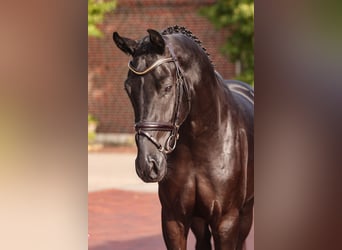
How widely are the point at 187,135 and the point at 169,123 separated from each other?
1.16 feet

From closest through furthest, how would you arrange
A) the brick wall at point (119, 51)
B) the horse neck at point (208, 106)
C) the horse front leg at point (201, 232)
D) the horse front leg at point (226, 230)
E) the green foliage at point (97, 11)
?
the horse neck at point (208, 106), the horse front leg at point (226, 230), the horse front leg at point (201, 232), the green foliage at point (97, 11), the brick wall at point (119, 51)

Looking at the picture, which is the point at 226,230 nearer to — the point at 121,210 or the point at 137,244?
the point at 137,244

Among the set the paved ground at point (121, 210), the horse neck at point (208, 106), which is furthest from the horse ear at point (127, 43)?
the paved ground at point (121, 210)

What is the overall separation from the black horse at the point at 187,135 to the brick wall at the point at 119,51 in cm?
1174

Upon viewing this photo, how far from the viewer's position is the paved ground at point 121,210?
6965 millimetres

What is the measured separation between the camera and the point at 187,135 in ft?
11.2

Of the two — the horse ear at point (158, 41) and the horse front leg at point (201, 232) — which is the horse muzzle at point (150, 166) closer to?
the horse ear at point (158, 41)

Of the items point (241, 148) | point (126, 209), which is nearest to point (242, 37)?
point (126, 209)
